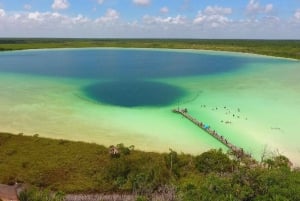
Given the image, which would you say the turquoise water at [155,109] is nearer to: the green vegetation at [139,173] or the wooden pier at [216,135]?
the wooden pier at [216,135]

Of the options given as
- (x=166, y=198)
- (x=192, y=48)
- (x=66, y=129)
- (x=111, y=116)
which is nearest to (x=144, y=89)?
(x=111, y=116)

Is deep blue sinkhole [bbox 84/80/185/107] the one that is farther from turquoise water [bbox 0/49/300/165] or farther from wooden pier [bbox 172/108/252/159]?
wooden pier [bbox 172/108/252/159]

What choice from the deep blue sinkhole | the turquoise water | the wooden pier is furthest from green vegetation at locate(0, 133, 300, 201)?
the deep blue sinkhole

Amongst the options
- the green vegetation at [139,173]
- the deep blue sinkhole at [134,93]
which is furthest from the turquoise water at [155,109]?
the green vegetation at [139,173]

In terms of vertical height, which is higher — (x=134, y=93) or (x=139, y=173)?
(x=134, y=93)

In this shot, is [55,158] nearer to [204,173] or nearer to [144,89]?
[204,173]

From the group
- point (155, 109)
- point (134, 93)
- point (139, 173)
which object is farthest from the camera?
point (134, 93)

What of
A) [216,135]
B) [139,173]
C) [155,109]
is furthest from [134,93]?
[139,173]

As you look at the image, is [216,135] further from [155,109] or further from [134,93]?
[134,93]
